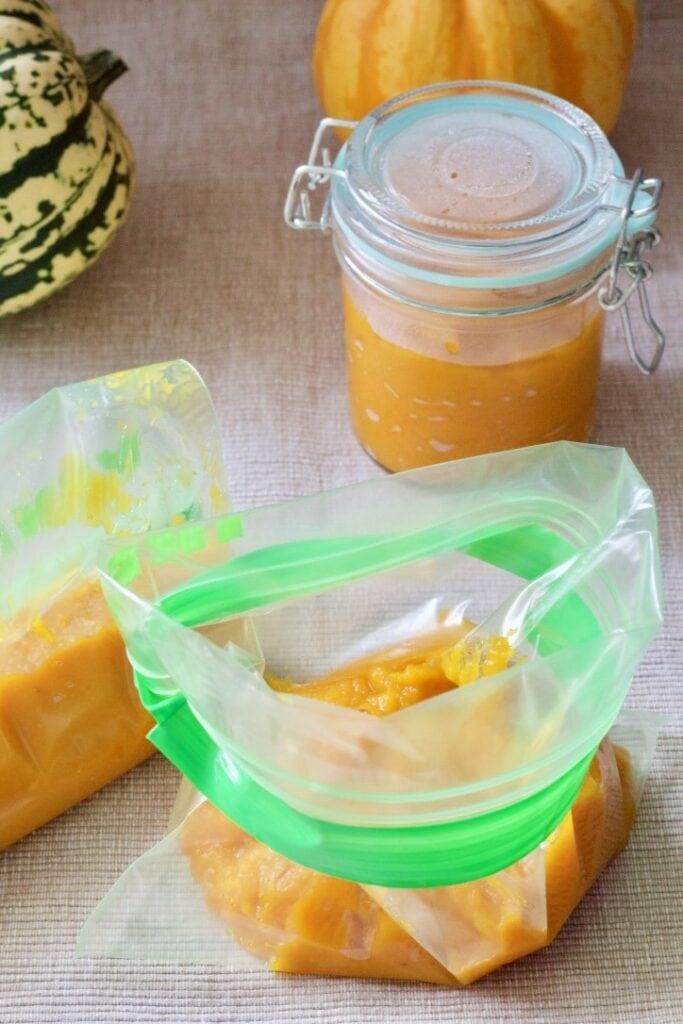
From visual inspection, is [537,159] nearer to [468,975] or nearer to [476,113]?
[476,113]

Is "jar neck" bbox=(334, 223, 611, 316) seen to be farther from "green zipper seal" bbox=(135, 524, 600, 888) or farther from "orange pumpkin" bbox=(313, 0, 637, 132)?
"orange pumpkin" bbox=(313, 0, 637, 132)

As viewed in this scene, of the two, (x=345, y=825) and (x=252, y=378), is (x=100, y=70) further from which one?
(x=345, y=825)

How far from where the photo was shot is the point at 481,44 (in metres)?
1.21

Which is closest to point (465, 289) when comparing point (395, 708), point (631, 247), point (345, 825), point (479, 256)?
point (479, 256)

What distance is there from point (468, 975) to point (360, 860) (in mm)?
135

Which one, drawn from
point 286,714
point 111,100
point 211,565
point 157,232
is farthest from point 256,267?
point 286,714

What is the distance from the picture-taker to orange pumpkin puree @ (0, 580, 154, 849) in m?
0.82

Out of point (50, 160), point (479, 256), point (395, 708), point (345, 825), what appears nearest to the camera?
point (345, 825)

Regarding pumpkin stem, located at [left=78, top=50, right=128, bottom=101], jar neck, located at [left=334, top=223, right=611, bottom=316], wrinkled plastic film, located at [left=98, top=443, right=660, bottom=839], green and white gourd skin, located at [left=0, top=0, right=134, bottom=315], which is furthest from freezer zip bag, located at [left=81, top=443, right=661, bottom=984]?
pumpkin stem, located at [left=78, top=50, right=128, bottom=101]

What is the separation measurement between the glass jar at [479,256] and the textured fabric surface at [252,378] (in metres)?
0.14

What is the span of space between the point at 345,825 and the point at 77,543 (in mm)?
286

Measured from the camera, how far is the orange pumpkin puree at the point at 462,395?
101 cm

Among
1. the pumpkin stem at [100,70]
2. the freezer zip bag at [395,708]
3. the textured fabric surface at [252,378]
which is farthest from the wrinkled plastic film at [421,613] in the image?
the pumpkin stem at [100,70]

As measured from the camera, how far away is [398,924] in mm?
774
